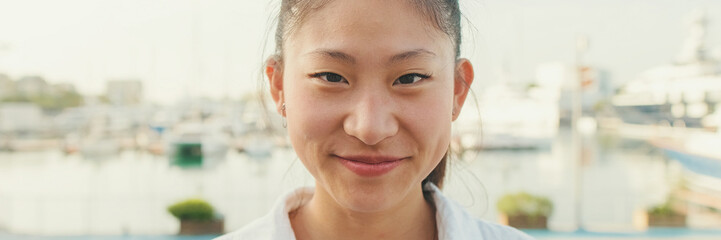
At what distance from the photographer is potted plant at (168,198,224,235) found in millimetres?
5961

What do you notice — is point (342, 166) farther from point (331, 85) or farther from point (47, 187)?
point (47, 187)

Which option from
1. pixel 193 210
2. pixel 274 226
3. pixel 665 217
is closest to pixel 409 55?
pixel 274 226

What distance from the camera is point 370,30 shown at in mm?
644

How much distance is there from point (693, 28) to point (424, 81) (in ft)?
38.0

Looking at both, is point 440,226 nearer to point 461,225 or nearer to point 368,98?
point 461,225

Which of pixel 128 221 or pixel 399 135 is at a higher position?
pixel 399 135

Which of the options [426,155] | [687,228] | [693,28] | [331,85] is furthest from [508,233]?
[693,28]

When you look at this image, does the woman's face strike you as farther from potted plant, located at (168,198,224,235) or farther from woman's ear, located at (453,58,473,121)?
potted plant, located at (168,198,224,235)

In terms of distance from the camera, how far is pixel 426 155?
695 millimetres

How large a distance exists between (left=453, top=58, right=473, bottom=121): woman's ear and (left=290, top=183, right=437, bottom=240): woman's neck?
0.50 feet

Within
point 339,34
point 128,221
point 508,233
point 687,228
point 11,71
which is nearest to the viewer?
point 339,34

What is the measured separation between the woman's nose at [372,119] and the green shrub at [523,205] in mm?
5701

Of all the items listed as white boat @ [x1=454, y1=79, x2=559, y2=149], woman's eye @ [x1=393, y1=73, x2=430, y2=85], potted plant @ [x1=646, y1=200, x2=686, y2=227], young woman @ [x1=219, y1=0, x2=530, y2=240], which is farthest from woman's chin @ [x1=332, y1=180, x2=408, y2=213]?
white boat @ [x1=454, y1=79, x2=559, y2=149]

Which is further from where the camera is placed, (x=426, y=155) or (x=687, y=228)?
(x=687, y=228)
